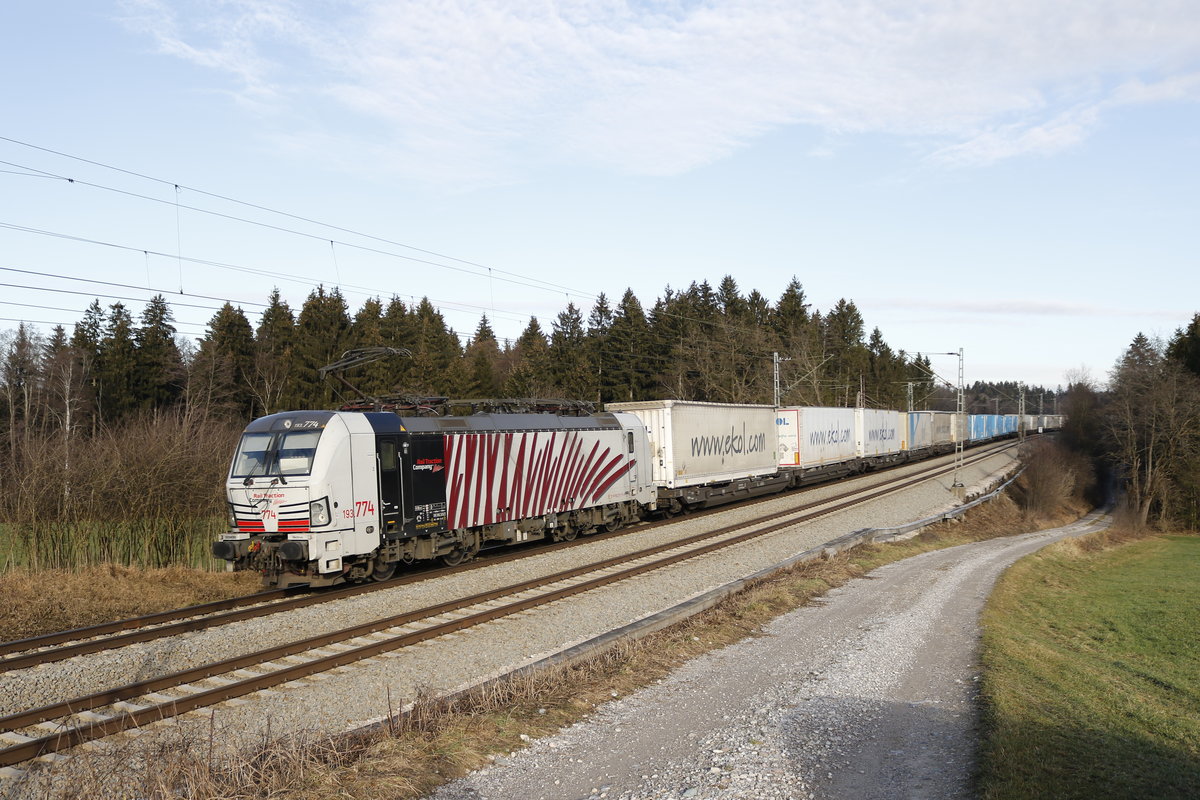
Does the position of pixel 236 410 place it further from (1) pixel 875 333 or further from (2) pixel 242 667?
(1) pixel 875 333

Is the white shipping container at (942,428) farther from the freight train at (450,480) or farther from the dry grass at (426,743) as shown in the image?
the dry grass at (426,743)

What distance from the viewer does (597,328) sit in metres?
75.6

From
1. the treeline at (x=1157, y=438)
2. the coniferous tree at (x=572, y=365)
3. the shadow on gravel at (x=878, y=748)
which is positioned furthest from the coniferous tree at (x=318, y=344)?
the treeline at (x=1157, y=438)

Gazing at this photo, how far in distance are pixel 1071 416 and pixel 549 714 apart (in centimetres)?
8260

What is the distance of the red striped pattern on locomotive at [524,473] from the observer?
667 inches

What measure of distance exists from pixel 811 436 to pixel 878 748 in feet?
94.7

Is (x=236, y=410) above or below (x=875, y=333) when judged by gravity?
below

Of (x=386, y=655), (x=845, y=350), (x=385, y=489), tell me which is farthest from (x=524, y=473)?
(x=845, y=350)

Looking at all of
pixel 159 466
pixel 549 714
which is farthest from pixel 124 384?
pixel 549 714

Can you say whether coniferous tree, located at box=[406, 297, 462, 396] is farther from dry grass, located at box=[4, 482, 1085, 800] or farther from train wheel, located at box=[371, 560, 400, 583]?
dry grass, located at box=[4, 482, 1085, 800]

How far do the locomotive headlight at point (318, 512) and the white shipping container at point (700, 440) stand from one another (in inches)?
498

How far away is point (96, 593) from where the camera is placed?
13.7m

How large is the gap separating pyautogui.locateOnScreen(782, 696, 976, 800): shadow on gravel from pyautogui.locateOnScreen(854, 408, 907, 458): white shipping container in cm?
3472

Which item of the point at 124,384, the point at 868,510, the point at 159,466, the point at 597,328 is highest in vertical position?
the point at 597,328
